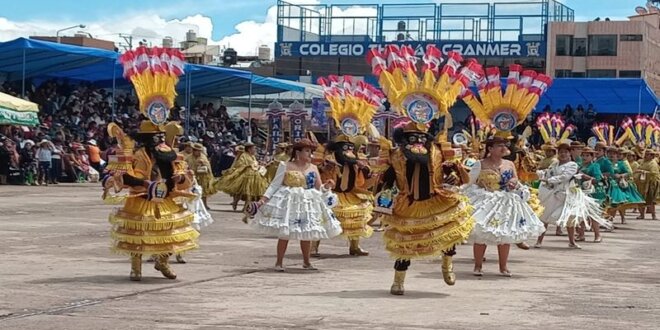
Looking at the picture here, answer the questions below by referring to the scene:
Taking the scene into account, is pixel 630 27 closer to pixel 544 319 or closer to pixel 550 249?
pixel 550 249

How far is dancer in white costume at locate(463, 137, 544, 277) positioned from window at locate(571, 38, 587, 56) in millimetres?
50643

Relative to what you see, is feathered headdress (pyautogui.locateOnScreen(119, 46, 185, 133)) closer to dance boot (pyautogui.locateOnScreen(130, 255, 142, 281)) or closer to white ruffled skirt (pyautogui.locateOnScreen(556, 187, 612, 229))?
dance boot (pyautogui.locateOnScreen(130, 255, 142, 281))

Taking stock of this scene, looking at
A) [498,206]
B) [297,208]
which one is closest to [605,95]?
[498,206]

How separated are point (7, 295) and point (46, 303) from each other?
67 centimetres

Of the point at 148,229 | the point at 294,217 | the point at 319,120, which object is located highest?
the point at 319,120

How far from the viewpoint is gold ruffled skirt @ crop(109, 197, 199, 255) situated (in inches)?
479

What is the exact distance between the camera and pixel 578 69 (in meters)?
62.9

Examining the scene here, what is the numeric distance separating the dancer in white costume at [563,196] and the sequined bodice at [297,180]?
512 centimetres

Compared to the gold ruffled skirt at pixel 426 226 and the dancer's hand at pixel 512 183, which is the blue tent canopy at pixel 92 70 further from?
the gold ruffled skirt at pixel 426 226

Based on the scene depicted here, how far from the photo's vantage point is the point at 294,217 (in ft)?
45.0

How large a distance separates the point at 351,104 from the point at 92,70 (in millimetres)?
26072

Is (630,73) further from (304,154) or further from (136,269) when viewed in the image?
(136,269)

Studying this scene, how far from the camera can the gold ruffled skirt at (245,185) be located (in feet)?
83.0

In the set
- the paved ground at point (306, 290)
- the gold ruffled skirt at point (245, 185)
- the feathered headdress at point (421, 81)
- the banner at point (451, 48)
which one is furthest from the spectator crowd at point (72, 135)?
the feathered headdress at point (421, 81)
